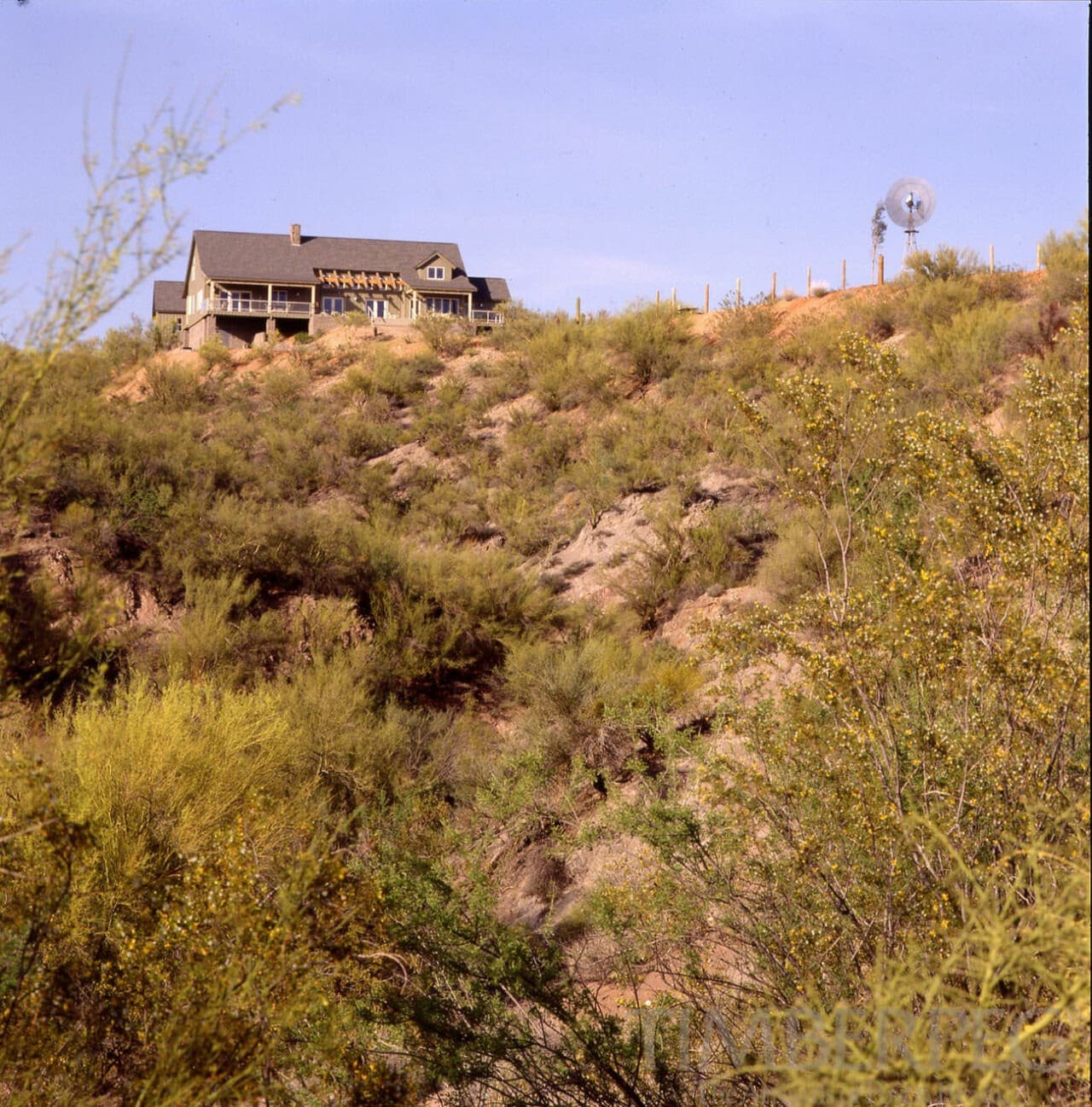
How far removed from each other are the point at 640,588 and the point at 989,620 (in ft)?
39.1

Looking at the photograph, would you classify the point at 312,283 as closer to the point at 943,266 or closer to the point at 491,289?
the point at 491,289

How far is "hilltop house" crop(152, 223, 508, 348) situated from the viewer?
46.5 metres

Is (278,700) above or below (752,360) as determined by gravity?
below

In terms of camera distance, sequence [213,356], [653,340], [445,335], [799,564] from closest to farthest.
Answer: [799,564] < [653,340] < [213,356] < [445,335]

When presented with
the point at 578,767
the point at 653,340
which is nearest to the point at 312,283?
the point at 653,340

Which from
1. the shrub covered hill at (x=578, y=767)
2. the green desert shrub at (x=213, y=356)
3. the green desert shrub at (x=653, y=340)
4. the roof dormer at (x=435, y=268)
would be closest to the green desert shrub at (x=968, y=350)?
the shrub covered hill at (x=578, y=767)

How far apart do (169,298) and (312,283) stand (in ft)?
42.7

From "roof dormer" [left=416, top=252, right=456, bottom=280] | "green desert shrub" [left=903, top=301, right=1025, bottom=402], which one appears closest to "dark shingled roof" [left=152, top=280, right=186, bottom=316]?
"roof dormer" [left=416, top=252, right=456, bottom=280]

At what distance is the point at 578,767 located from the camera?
10414 mm

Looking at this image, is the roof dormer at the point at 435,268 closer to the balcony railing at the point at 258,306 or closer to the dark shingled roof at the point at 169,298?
the balcony railing at the point at 258,306

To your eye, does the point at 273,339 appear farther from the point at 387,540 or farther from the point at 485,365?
the point at 387,540

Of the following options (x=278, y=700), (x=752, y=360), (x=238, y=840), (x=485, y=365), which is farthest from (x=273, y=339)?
(x=238, y=840)

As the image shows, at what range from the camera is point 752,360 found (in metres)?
24.1

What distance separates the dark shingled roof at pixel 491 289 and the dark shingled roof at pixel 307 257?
67 centimetres
